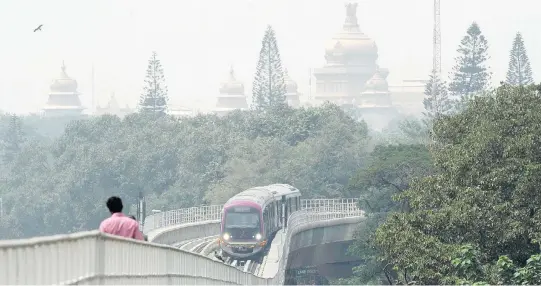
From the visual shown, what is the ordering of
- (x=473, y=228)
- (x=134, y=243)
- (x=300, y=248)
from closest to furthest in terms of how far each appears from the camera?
(x=134, y=243) → (x=473, y=228) → (x=300, y=248)

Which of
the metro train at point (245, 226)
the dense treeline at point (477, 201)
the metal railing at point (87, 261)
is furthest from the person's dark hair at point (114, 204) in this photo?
the metro train at point (245, 226)

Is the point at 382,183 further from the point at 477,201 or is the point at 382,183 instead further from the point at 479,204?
the point at 477,201

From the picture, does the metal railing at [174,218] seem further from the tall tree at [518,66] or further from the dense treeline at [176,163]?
the tall tree at [518,66]

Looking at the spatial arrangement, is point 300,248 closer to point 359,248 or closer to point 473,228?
point 359,248

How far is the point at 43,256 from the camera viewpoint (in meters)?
15.0

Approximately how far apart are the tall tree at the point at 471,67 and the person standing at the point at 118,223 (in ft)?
510

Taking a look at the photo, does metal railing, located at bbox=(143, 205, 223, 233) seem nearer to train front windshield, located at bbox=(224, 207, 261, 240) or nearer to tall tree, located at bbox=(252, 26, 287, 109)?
train front windshield, located at bbox=(224, 207, 261, 240)

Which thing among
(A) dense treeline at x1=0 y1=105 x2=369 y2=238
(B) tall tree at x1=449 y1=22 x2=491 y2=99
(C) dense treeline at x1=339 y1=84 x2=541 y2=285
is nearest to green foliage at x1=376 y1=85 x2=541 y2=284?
(C) dense treeline at x1=339 y1=84 x2=541 y2=285

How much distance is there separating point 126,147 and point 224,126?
30.4 ft

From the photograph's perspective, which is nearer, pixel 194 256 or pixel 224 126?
pixel 194 256

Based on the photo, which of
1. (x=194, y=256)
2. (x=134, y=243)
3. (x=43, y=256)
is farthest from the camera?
(x=194, y=256)

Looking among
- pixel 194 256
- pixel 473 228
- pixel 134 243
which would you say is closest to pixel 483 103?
pixel 473 228

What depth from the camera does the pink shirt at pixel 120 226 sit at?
17984 millimetres

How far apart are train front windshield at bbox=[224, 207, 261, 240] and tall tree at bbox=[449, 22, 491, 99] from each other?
326 ft
